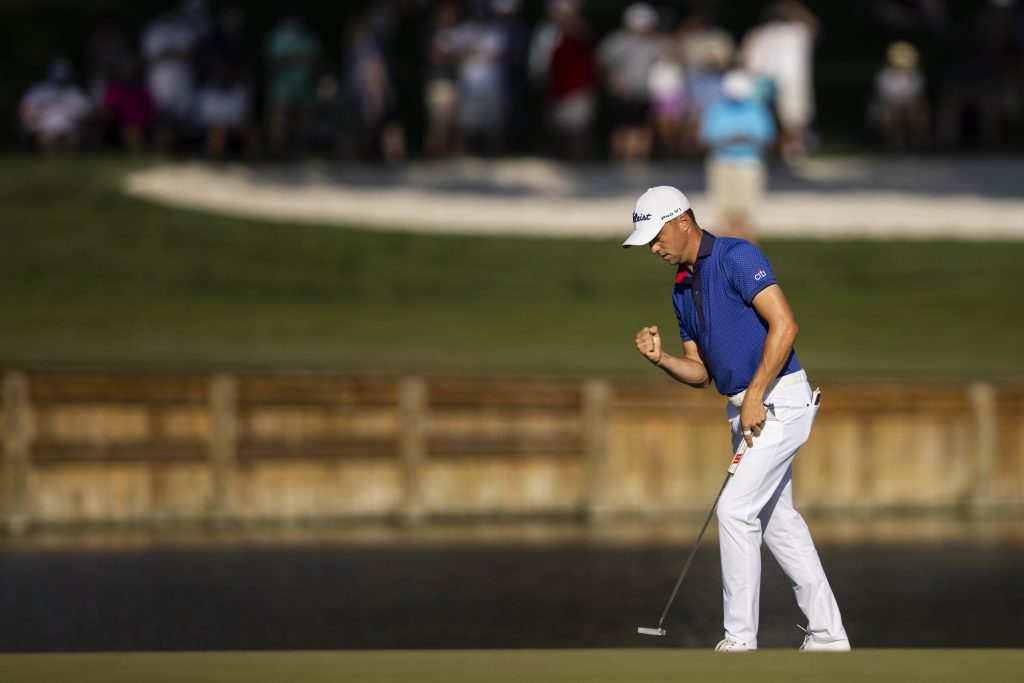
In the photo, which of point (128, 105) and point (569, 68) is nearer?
point (569, 68)

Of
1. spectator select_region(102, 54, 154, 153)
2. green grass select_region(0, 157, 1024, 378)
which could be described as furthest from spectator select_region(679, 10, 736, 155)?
spectator select_region(102, 54, 154, 153)

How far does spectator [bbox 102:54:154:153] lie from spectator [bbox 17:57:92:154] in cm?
50

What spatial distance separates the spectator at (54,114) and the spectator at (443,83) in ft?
16.2

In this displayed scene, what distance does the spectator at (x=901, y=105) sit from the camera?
30.7 m

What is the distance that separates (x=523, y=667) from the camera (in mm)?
7438

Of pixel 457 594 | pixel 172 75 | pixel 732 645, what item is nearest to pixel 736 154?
pixel 457 594

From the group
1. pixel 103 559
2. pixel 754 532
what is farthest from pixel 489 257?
pixel 754 532

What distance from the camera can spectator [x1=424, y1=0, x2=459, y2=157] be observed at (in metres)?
28.4

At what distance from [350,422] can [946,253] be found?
987 cm

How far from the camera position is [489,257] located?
76.8 ft

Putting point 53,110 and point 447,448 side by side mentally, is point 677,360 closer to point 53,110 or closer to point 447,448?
point 447,448

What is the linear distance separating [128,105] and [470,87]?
471cm

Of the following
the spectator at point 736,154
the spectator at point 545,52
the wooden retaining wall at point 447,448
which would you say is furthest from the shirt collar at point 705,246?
the spectator at point 545,52

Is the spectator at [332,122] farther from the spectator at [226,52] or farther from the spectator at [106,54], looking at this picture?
the spectator at [106,54]
